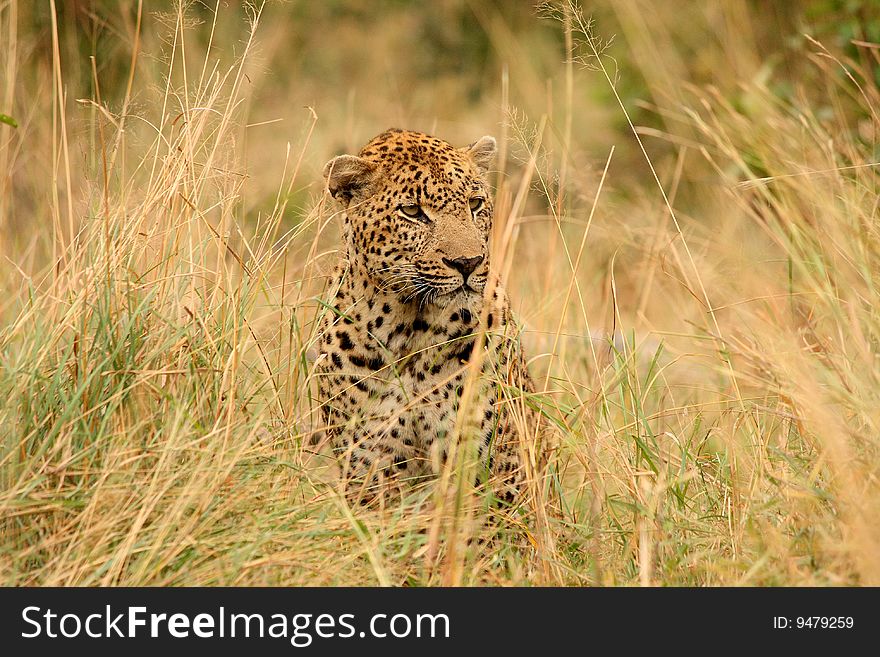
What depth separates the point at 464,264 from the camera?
4.59 meters

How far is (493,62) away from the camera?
1094 centimetres

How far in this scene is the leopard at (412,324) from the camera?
4648mm

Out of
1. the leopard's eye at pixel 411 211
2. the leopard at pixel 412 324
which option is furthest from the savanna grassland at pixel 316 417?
the leopard's eye at pixel 411 211

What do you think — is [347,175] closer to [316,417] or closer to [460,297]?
[460,297]

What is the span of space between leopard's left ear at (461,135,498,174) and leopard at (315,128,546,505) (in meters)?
0.15

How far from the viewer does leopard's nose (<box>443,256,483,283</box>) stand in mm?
4578

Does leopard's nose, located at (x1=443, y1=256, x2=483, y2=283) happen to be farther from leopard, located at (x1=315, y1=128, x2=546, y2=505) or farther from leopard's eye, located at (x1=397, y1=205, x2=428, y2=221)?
leopard's eye, located at (x1=397, y1=205, x2=428, y2=221)

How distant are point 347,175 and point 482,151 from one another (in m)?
0.66

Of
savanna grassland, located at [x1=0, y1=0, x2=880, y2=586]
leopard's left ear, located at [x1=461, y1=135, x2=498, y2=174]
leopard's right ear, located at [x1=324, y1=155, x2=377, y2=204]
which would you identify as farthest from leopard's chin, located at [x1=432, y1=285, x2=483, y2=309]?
leopard's left ear, located at [x1=461, y1=135, x2=498, y2=174]

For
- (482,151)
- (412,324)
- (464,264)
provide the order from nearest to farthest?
(464,264), (412,324), (482,151)

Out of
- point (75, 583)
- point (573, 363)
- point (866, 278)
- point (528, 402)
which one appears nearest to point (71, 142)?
point (573, 363)

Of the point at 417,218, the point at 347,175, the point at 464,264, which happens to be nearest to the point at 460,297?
the point at 464,264

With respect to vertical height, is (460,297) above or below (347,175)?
below

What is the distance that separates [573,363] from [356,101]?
5969 mm
